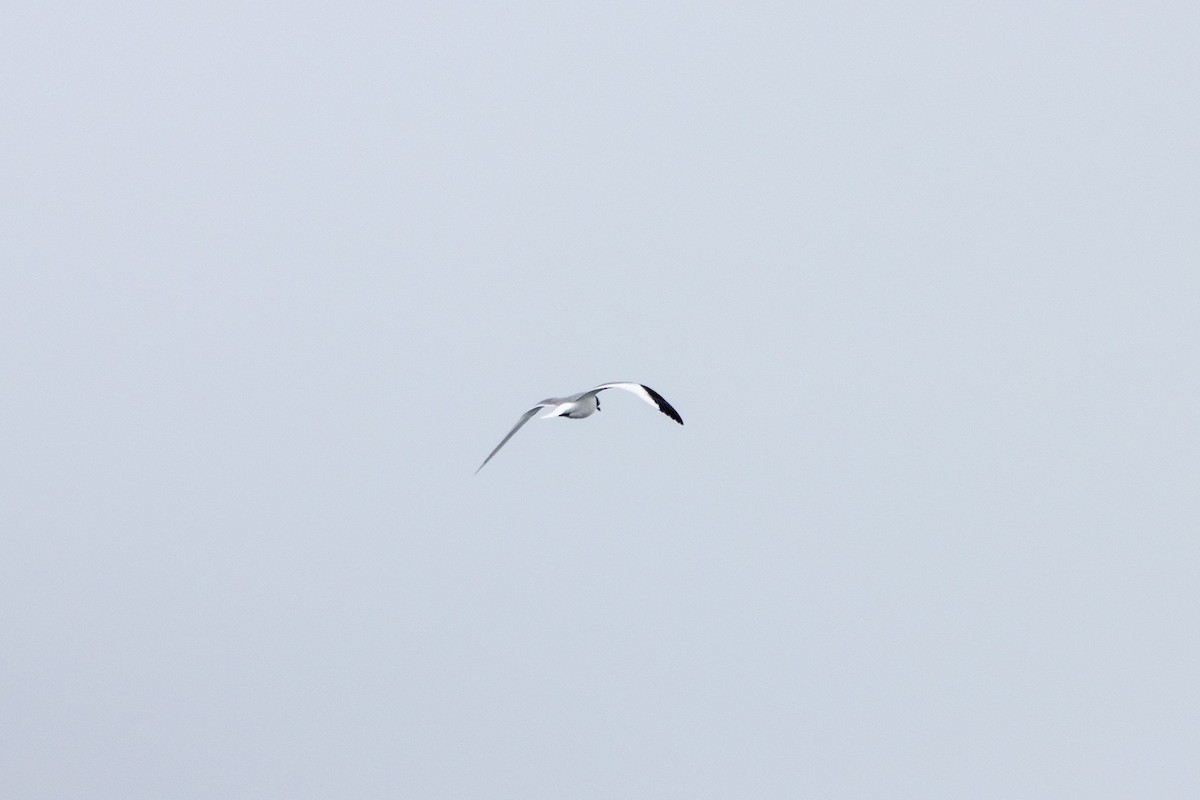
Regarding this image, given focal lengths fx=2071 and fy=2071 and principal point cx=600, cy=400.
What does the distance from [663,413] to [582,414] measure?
1870 mm

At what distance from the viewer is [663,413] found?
149 feet

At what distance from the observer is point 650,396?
45.7m

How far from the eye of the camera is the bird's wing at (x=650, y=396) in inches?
1781

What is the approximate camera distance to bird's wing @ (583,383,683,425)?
45.2 m

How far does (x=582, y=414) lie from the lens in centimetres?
4603
